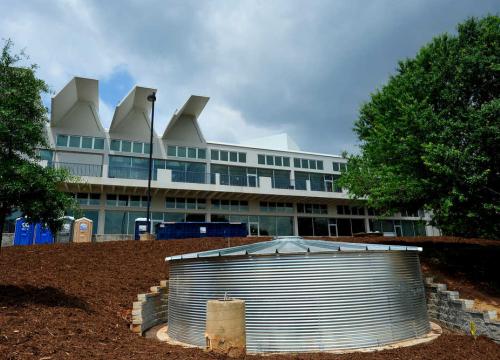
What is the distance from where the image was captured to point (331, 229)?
131 ft

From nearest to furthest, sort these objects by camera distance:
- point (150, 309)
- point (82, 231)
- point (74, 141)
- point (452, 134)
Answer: point (150, 309), point (452, 134), point (82, 231), point (74, 141)

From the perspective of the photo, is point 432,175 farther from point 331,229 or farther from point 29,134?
point 331,229

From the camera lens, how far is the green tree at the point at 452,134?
13766mm

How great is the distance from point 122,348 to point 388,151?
15.2 meters

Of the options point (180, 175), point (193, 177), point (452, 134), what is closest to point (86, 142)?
point (180, 175)

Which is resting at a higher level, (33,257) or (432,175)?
(432,175)

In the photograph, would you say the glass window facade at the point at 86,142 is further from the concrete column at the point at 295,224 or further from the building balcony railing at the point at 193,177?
the concrete column at the point at 295,224

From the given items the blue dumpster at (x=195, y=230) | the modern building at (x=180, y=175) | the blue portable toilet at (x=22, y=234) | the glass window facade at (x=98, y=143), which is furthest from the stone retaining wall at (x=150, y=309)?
the glass window facade at (x=98, y=143)

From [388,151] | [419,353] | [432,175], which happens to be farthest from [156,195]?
[419,353]

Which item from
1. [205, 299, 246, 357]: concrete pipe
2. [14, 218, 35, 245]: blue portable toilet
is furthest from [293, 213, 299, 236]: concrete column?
[205, 299, 246, 357]: concrete pipe

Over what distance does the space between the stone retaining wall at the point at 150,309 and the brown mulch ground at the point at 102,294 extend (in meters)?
0.39

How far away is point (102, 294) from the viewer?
1177cm

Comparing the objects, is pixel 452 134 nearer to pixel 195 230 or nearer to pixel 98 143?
pixel 195 230

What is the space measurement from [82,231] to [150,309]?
1472 cm
